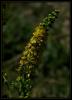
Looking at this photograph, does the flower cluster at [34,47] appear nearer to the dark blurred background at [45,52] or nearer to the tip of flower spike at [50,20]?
the tip of flower spike at [50,20]

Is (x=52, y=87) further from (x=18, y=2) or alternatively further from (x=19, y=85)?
(x=19, y=85)

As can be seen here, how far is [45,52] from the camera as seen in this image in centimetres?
373

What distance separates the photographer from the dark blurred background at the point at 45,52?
3.45m

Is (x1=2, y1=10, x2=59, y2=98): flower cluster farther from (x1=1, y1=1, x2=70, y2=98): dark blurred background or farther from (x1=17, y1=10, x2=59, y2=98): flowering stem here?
(x1=1, y1=1, x2=70, y2=98): dark blurred background

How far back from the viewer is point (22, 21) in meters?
4.05

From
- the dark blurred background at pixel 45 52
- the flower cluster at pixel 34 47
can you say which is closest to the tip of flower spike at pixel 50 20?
the flower cluster at pixel 34 47

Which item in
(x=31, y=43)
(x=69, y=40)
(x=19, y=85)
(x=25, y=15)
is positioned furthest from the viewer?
(x=25, y=15)

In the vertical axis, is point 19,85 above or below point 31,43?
below

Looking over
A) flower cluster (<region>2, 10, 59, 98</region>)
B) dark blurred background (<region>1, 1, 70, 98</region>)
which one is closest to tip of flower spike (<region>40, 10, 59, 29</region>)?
flower cluster (<region>2, 10, 59, 98</region>)

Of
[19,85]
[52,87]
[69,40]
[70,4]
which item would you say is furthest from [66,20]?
[19,85]

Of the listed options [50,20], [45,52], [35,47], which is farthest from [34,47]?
[45,52]

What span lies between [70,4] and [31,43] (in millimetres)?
3173

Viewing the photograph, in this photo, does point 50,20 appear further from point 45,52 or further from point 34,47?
point 45,52

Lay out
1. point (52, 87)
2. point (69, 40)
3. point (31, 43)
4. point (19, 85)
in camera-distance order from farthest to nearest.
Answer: point (69, 40)
point (52, 87)
point (19, 85)
point (31, 43)
